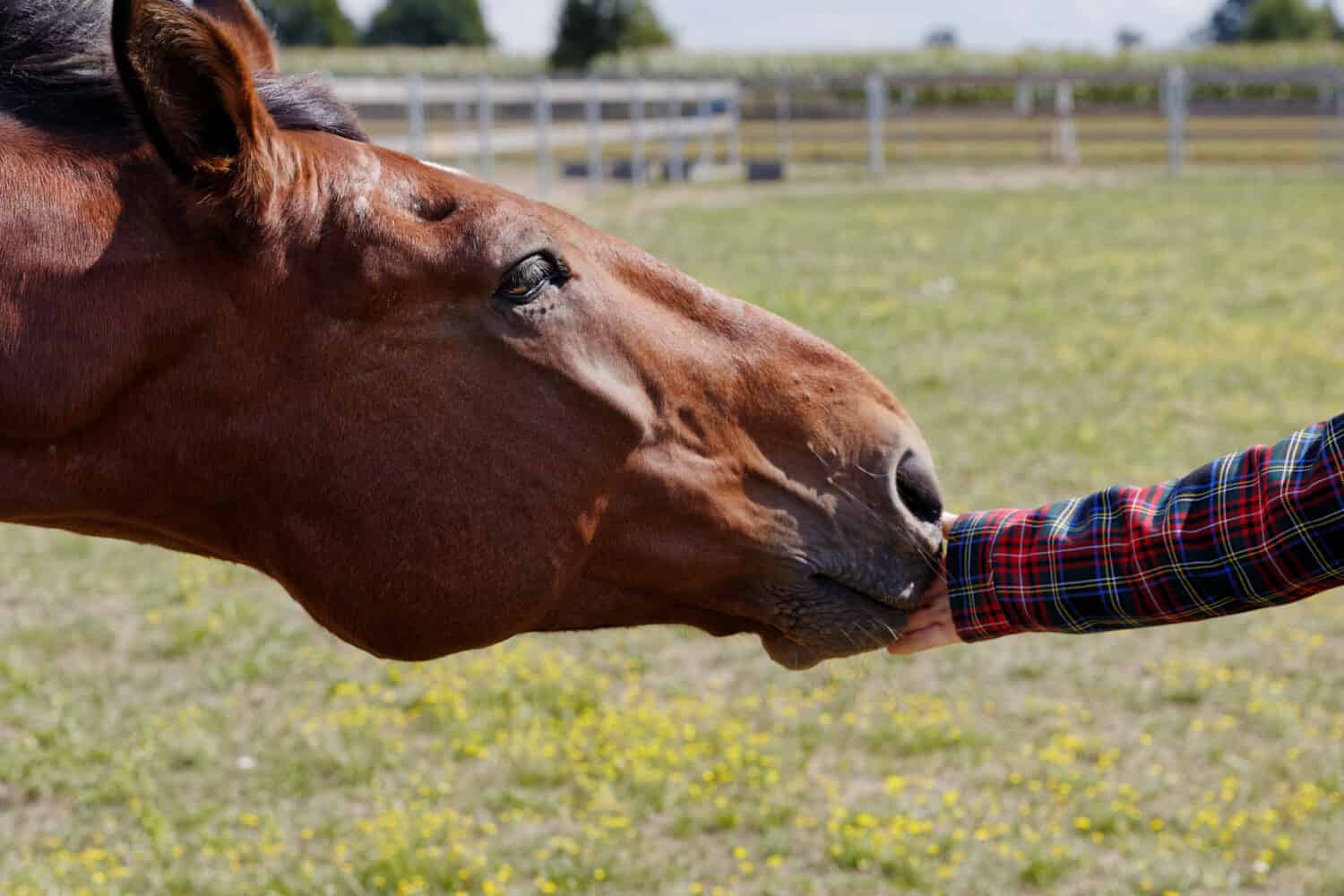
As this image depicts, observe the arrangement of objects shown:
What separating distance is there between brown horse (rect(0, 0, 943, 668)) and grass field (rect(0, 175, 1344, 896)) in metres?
0.45

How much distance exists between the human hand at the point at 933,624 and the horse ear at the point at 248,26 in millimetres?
1486

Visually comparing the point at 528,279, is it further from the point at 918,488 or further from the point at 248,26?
the point at 248,26

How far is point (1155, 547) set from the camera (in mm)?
2262

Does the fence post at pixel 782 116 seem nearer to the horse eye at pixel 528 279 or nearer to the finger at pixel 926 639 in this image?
the finger at pixel 926 639

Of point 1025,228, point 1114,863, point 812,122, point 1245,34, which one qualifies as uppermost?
point 1245,34

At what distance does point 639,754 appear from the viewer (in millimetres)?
4340

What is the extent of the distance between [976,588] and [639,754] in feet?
7.16

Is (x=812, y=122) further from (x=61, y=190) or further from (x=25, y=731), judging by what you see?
(x=61, y=190)

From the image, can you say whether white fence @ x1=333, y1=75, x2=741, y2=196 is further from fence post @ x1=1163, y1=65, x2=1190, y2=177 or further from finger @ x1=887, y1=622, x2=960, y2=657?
finger @ x1=887, y1=622, x2=960, y2=657

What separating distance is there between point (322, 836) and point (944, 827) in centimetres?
179

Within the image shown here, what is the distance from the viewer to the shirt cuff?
2.38 meters

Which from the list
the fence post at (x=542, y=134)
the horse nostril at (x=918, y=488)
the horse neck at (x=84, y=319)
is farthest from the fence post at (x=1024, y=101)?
the horse neck at (x=84, y=319)

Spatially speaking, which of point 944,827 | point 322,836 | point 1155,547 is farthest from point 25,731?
point 1155,547

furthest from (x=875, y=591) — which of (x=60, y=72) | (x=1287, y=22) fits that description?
(x=1287, y=22)
